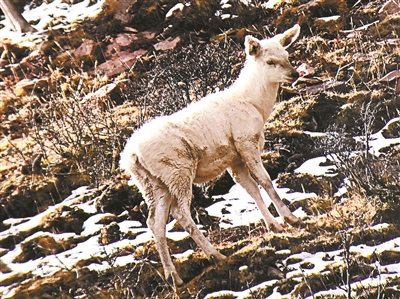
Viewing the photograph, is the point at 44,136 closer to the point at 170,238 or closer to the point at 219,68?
the point at 219,68

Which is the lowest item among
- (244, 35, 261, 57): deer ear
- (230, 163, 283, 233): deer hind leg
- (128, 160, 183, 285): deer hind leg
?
(230, 163, 283, 233): deer hind leg

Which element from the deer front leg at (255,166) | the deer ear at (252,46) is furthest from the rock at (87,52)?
the deer front leg at (255,166)

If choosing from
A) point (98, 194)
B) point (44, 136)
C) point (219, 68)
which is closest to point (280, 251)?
point (98, 194)

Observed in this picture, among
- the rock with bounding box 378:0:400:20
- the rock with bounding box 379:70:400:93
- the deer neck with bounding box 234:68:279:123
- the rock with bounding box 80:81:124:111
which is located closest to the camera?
the deer neck with bounding box 234:68:279:123

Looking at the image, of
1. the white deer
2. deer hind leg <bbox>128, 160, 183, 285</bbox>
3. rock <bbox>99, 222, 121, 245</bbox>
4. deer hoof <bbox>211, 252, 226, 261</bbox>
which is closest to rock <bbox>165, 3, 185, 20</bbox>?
the white deer

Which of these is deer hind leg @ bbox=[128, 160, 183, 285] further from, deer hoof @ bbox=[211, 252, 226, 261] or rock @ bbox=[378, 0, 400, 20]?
rock @ bbox=[378, 0, 400, 20]

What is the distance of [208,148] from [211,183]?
152 centimetres

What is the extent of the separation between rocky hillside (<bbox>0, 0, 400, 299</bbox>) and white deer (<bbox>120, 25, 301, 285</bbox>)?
0.47m

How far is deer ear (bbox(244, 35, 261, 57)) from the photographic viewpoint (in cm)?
757

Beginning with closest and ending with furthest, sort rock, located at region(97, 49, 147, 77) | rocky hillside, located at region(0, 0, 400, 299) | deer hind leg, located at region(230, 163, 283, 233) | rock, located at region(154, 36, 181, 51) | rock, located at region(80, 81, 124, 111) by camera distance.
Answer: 1. rocky hillside, located at region(0, 0, 400, 299)
2. deer hind leg, located at region(230, 163, 283, 233)
3. rock, located at region(80, 81, 124, 111)
4. rock, located at region(97, 49, 147, 77)
5. rock, located at region(154, 36, 181, 51)

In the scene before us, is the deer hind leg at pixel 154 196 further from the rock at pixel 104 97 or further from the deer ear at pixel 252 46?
the rock at pixel 104 97

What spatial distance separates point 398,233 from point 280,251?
3.96ft

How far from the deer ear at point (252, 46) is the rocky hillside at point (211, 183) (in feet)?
4.79

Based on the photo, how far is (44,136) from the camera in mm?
10789
